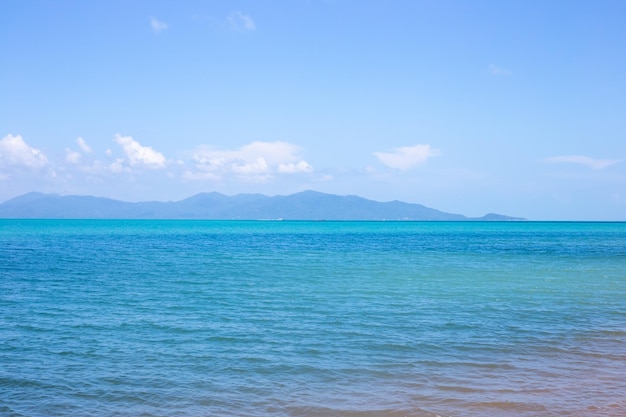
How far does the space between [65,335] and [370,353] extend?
9764mm

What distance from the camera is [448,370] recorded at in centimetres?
1394

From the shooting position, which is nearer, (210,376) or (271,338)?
(210,376)

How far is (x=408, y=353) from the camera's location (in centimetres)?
1566

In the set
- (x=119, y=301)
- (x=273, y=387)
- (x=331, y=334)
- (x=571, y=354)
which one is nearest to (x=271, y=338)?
(x=331, y=334)

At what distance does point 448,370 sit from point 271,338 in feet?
19.4

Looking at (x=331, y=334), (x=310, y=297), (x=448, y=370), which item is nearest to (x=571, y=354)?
(x=448, y=370)

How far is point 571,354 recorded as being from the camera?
51.3ft

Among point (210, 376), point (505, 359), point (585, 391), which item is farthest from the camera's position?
point (505, 359)

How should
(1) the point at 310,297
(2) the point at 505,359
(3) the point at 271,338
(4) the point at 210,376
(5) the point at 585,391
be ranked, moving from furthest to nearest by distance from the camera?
(1) the point at 310,297 < (3) the point at 271,338 < (2) the point at 505,359 < (4) the point at 210,376 < (5) the point at 585,391

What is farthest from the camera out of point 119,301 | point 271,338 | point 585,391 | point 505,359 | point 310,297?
point 310,297

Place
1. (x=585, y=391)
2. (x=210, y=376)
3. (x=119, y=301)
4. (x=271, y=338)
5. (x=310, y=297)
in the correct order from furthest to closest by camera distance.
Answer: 1. (x=310, y=297)
2. (x=119, y=301)
3. (x=271, y=338)
4. (x=210, y=376)
5. (x=585, y=391)

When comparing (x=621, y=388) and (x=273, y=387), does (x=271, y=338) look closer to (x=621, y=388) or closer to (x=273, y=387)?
(x=273, y=387)

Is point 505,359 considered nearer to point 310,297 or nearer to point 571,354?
point 571,354

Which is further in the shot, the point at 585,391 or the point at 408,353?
the point at 408,353
